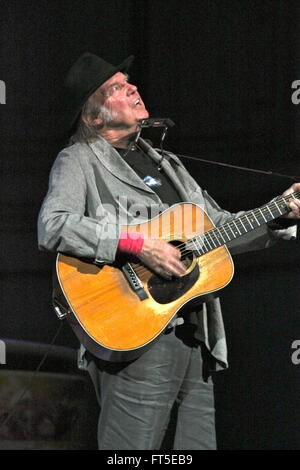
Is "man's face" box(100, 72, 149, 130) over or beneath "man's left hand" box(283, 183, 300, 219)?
over

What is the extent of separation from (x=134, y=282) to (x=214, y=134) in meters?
1.50

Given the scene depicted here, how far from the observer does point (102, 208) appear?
9.34ft

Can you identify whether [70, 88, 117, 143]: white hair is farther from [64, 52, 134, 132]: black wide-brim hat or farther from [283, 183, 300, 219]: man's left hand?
[283, 183, 300, 219]: man's left hand

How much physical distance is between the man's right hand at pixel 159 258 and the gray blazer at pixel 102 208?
116 millimetres

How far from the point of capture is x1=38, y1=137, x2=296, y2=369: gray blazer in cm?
264

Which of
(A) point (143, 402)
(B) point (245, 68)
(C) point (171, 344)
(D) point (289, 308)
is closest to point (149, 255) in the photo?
(C) point (171, 344)

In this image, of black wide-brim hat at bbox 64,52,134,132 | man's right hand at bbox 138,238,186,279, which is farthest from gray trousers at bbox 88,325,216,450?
black wide-brim hat at bbox 64,52,134,132

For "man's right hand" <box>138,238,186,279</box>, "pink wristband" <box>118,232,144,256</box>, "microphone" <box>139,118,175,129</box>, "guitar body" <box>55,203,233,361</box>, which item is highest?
"microphone" <box>139,118,175,129</box>

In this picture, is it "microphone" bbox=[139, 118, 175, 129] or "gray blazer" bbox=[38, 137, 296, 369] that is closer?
"gray blazer" bbox=[38, 137, 296, 369]

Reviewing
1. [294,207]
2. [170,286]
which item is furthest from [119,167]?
A: [294,207]

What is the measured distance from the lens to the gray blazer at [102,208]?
8.66 ft
